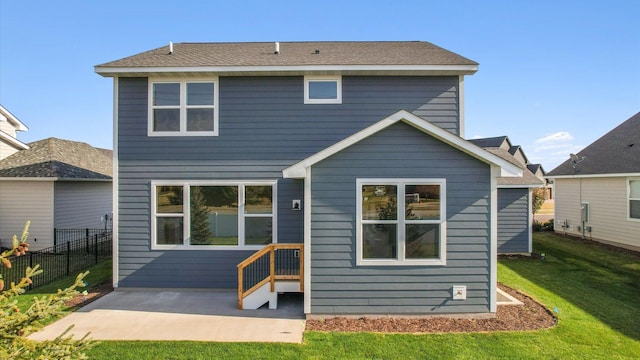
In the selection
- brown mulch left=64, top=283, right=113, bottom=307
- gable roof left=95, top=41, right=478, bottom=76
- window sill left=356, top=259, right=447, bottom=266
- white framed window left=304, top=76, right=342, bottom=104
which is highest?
gable roof left=95, top=41, right=478, bottom=76

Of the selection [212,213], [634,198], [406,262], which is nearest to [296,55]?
[212,213]

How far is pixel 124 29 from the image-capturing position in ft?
41.1

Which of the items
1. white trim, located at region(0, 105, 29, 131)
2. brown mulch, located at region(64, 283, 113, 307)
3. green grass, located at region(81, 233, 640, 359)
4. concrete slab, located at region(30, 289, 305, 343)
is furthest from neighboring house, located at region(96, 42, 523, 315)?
white trim, located at region(0, 105, 29, 131)

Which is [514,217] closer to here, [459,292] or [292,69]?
[459,292]

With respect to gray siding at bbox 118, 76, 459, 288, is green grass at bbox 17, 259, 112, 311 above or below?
below

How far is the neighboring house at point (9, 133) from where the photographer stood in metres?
14.3

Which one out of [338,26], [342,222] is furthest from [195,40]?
[342,222]

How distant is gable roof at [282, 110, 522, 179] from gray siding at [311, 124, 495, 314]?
0.14m

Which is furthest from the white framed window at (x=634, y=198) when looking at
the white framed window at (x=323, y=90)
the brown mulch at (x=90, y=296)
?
the brown mulch at (x=90, y=296)

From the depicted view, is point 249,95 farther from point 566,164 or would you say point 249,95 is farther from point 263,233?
point 566,164

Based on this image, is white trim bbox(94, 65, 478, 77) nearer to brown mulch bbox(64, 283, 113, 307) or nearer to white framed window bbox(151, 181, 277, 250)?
white framed window bbox(151, 181, 277, 250)

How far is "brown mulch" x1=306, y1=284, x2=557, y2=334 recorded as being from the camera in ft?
19.2

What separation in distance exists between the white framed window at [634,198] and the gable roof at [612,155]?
1.73 ft

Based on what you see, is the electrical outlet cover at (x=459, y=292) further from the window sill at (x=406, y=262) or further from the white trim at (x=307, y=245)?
the white trim at (x=307, y=245)
